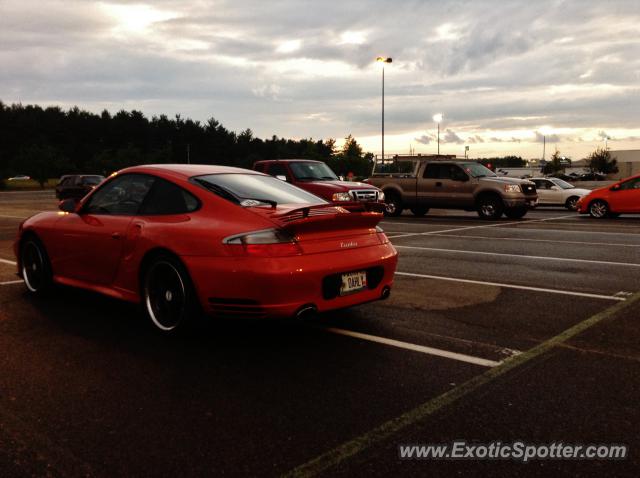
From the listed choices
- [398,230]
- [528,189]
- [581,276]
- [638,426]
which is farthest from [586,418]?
[528,189]

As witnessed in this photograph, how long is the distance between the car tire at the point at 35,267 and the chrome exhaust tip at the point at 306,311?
328cm

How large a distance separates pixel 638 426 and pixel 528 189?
17.0 metres

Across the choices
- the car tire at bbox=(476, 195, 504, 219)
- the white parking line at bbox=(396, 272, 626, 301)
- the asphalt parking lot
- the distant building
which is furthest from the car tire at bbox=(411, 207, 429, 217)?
the distant building

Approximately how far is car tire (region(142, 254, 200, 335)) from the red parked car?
1753 cm

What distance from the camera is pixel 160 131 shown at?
11812cm

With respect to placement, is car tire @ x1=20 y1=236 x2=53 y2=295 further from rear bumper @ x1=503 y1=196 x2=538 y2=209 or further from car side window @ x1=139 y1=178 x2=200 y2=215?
rear bumper @ x1=503 y1=196 x2=538 y2=209

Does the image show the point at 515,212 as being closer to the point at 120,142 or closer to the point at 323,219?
the point at 323,219

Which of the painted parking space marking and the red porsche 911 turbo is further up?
the red porsche 911 turbo

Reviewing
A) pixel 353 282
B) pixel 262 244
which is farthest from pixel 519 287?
pixel 262 244

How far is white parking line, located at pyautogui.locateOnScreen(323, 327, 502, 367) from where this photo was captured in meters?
4.39

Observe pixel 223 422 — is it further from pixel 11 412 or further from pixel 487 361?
pixel 487 361

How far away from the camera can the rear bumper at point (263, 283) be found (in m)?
4.38

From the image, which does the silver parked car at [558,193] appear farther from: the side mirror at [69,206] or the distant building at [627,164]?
the distant building at [627,164]

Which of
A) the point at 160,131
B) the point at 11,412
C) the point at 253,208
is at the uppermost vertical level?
the point at 160,131
